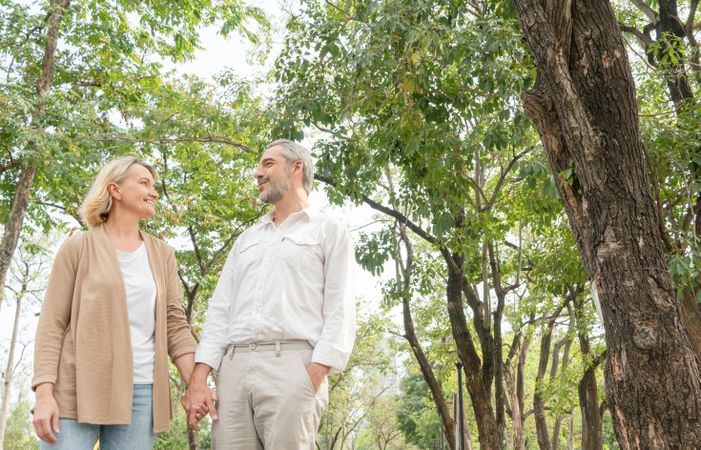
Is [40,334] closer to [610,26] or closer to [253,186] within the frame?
[610,26]

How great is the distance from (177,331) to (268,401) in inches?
26.0

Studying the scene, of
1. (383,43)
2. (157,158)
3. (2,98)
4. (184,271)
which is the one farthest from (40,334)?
(184,271)

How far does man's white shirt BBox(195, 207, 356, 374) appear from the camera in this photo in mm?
3035

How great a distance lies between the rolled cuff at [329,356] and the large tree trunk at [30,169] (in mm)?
10896

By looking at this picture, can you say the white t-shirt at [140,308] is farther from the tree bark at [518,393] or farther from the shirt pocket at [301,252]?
the tree bark at [518,393]

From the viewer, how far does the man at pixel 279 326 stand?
293 cm

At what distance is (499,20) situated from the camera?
25.6 feet

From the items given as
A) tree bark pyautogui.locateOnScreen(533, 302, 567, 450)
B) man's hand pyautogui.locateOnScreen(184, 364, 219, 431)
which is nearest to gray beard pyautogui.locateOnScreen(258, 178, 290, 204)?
man's hand pyautogui.locateOnScreen(184, 364, 219, 431)

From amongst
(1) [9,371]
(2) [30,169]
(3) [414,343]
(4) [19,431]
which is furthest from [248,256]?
(4) [19,431]

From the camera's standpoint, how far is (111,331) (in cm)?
293

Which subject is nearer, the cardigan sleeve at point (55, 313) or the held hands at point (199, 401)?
the cardigan sleeve at point (55, 313)

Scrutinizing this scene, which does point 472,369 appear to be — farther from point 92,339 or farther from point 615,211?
point 92,339

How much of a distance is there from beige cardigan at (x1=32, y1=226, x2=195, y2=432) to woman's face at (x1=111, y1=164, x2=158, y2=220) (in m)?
0.18

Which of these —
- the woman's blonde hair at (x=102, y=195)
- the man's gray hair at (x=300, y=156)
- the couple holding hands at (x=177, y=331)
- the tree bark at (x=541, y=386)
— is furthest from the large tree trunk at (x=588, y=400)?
the woman's blonde hair at (x=102, y=195)
